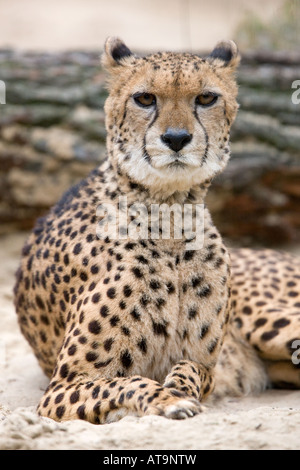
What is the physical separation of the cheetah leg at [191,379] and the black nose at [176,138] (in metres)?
1.04

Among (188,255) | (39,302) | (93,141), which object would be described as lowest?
(39,302)

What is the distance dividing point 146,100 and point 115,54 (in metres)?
0.51

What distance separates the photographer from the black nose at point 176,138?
12.1 feet

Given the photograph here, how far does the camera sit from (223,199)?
737 centimetres

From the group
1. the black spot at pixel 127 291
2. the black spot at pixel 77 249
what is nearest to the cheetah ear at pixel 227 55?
the black spot at pixel 77 249

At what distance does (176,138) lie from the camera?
3676 millimetres

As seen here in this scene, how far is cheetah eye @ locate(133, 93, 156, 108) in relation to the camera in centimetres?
397

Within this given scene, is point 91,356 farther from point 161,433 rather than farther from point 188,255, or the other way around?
point 161,433

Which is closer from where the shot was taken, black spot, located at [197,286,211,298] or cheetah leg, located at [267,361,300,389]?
black spot, located at [197,286,211,298]

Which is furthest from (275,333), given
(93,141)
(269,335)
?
(93,141)

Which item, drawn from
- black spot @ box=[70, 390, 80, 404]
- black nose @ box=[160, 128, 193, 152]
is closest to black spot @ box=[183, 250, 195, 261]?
black nose @ box=[160, 128, 193, 152]

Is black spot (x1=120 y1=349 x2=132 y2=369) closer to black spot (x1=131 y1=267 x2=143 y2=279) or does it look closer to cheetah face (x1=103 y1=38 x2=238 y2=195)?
black spot (x1=131 y1=267 x2=143 y2=279)

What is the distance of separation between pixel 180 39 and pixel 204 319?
13.7 metres

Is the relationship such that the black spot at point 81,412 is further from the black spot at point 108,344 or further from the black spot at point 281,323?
the black spot at point 281,323
